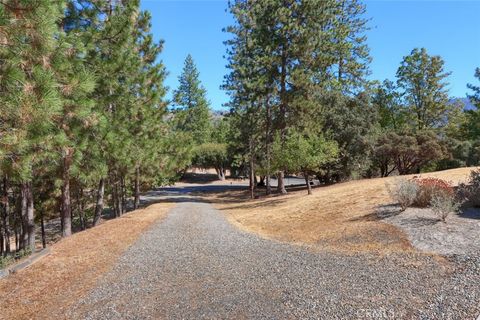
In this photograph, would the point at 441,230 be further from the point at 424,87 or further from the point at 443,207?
the point at 424,87

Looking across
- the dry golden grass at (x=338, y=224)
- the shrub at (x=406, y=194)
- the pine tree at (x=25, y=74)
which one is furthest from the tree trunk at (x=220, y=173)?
the pine tree at (x=25, y=74)

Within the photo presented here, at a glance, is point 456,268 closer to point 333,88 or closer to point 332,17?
point 332,17

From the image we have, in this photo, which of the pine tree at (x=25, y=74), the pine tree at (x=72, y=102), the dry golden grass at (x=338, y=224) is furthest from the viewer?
the dry golden grass at (x=338, y=224)

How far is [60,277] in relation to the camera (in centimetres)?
767

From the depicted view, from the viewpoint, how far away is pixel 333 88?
3014 cm

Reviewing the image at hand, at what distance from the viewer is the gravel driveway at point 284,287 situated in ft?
17.2

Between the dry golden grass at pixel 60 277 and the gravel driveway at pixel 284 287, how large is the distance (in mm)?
370

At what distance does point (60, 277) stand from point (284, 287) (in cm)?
461

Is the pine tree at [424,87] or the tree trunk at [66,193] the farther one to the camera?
the pine tree at [424,87]

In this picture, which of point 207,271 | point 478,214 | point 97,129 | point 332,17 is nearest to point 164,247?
point 207,271

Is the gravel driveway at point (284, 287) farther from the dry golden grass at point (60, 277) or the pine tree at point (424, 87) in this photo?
the pine tree at point (424, 87)

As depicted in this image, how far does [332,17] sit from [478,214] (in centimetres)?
1954

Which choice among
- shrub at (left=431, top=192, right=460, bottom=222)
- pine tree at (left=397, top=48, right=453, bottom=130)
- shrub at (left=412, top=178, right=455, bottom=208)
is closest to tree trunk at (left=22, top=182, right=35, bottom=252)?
shrub at (left=431, top=192, right=460, bottom=222)

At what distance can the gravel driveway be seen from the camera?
5238 millimetres
